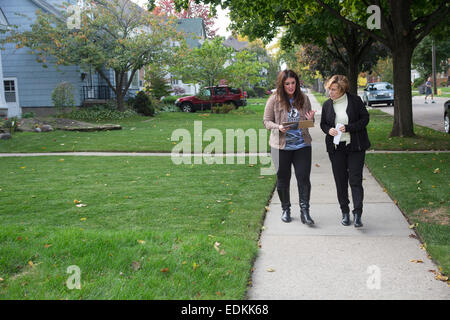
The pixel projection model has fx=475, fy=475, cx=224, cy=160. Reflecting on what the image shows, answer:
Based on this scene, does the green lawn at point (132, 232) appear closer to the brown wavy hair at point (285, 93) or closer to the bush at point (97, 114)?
the brown wavy hair at point (285, 93)

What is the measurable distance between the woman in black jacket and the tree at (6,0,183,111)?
1924 centimetres

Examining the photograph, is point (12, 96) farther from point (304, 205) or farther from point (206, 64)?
point (304, 205)

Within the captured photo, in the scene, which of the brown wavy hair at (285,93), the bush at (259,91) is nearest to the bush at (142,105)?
the brown wavy hair at (285,93)

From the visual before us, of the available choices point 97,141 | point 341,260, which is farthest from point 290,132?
point 97,141

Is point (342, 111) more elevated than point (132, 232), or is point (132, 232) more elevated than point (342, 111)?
point (342, 111)

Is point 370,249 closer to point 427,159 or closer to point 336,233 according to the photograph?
point 336,233

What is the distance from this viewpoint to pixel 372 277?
13.5ft

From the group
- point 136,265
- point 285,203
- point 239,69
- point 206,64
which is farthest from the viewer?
point 239,69

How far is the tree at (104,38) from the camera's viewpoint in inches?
909

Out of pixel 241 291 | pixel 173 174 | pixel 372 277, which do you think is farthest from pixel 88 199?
pixel 372 277

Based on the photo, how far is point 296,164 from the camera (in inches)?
232

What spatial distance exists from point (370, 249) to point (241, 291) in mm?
1743

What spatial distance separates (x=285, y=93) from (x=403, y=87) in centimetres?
900

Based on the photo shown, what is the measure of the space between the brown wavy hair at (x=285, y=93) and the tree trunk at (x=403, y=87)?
346 inches
